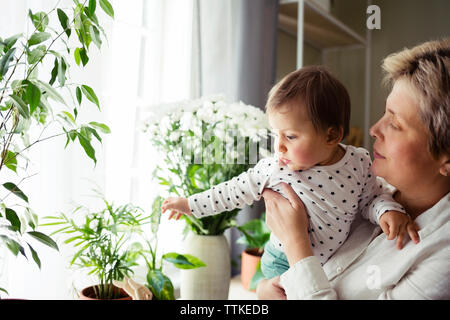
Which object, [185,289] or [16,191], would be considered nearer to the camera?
[16,191]

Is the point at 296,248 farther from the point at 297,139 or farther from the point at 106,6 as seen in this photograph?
the point at 106,6

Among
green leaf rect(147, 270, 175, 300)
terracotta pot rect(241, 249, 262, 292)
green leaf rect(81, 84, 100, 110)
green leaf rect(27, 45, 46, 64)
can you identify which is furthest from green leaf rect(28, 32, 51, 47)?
terracotta pot rect(241, 249, 262, 292)

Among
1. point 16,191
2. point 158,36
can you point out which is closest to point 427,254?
point 16,191

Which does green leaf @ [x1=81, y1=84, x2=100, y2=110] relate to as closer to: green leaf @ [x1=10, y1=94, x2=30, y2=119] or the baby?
green leaf @ [x1=10, y1=94, x2=30, y2=119]

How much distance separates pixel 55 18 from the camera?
3.48 ft

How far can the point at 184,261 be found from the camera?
1.22 m

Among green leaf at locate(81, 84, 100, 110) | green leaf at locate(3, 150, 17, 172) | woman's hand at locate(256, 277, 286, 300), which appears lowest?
woman's hand at locate(256, 277, 286, 300)

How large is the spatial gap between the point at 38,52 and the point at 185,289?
913mm

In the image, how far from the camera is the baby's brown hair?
797 mm

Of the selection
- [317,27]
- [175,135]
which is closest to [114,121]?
[175,135]

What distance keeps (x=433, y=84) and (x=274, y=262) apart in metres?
0.55

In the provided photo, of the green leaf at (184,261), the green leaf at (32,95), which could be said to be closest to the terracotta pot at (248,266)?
the green leaf at (184,261)

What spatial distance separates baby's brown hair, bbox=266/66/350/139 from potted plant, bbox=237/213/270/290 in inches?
30.7
